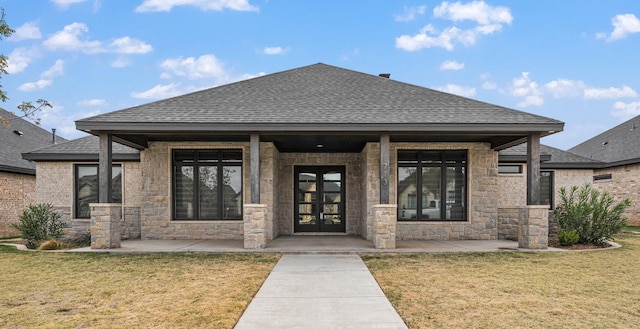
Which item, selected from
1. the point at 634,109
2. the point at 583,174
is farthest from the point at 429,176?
the point at 634,109

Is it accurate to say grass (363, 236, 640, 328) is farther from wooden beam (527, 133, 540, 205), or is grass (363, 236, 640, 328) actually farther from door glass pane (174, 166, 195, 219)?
door glass pane (174, 166, 195, 219)

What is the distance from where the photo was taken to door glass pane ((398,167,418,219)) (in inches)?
461

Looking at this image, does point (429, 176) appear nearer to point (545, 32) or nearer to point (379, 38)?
point (545, 32)

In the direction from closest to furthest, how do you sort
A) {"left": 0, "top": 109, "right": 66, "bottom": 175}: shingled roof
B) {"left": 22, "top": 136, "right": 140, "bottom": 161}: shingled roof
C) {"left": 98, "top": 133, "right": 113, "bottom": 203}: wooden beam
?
{"left": 98, "top": 133, "right": 113, "bottom": 203}: wooden beam
{"left": 22, "top": 136, "right": 140, "bottom": 161}: shingled roof
{"left": 0, "top": 109, "right": 66, "bottom": 175}: shingled roof

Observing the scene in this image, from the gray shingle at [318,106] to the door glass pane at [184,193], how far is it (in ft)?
7.35

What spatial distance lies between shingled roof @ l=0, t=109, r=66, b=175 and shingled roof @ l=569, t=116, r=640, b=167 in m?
24.1

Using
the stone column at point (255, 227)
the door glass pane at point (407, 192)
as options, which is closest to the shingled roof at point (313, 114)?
the stone column at point (255, 227)

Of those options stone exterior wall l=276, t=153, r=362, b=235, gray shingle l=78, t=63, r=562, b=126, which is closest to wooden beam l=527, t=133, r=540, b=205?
gray shingle l=78, t=63, r=562, b=126

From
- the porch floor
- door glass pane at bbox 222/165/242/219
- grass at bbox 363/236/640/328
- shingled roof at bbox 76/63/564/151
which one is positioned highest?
shingled roof at bbox 76/63/564/151

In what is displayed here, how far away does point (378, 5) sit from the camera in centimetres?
1639

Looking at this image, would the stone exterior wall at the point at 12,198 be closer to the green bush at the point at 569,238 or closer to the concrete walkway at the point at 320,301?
the concrete walkway at the point at 320,301

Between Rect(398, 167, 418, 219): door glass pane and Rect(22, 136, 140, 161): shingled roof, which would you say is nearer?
Rect(398, 167, 418, 219): door glass pane

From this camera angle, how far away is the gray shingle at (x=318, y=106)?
30.2 ft

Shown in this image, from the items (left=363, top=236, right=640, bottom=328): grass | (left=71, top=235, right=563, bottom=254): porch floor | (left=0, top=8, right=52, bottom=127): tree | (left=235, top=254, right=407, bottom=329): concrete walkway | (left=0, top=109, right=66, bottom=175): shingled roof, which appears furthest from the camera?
(left=0, top=109, right=66, bottom=175): shingled roof
